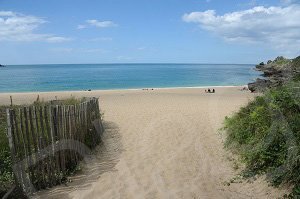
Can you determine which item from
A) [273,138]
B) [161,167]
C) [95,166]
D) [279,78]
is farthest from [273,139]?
[279,78]

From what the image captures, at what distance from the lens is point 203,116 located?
628 inches

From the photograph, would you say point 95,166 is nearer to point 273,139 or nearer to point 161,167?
point 161,167

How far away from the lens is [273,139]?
24.2 ft

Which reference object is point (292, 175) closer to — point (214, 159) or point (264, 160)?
point (264, 160)

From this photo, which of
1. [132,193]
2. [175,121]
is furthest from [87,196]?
[175,121]

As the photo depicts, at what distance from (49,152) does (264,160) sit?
14.7ft

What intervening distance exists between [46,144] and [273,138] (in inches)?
190

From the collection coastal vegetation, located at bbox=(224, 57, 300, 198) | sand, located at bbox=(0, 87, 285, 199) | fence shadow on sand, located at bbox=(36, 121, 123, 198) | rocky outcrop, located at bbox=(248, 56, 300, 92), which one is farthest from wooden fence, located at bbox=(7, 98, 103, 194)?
rocky outcrop, located at bbox=(248, 56, 300, 92)

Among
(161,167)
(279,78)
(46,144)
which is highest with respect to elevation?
(279,78)

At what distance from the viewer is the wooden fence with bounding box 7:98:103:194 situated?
6836mm

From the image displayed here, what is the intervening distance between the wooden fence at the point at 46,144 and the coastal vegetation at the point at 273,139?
3.96m

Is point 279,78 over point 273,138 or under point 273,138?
over

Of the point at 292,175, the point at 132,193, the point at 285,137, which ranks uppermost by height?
the point at 285,137

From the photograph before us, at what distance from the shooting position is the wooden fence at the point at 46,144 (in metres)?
6.84
